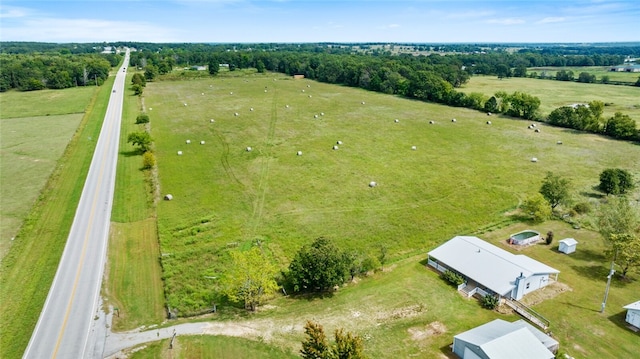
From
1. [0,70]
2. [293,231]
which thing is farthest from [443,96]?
[0,70]

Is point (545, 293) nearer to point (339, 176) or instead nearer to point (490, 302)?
point (490, 302)

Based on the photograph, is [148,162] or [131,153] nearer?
[148,162]

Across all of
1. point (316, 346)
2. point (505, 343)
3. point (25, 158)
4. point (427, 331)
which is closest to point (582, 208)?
point (505, 343)

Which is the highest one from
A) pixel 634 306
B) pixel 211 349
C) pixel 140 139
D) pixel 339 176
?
pixel 140 139

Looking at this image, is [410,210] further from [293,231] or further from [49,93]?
[49,93]

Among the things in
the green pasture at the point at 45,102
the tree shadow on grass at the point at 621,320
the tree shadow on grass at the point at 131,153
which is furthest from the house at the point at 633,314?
the green pasture at the point at 45,102

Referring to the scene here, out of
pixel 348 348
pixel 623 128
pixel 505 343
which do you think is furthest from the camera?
pixel 623 128

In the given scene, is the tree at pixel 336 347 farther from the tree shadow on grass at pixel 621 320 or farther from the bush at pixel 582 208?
the bush at pixel 582 208

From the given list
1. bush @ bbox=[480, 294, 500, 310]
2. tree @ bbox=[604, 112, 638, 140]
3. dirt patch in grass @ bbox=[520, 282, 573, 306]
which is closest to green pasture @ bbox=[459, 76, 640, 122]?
tree @ bbox=[604, 112, 638, 140]
